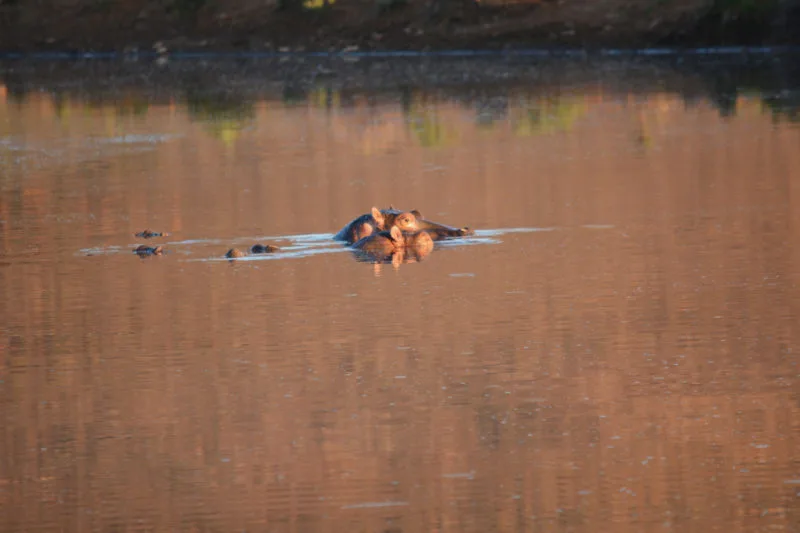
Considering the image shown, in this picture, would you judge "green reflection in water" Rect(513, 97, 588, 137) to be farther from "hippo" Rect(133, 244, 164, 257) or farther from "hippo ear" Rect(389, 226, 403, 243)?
"hippo" Rect(133, 244, 164, 257)

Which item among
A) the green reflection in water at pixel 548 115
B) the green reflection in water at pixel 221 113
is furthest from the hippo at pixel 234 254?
the green reflection in water at pixel 221 113

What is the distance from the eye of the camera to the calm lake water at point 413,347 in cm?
891

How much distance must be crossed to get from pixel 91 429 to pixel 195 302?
3945 mm

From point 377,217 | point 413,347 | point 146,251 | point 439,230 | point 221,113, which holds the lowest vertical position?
point 413,347

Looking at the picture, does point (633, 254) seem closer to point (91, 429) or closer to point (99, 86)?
point (91, 429)

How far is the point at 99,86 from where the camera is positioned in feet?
150

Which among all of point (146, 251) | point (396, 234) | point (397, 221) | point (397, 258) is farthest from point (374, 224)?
point (146, 251)

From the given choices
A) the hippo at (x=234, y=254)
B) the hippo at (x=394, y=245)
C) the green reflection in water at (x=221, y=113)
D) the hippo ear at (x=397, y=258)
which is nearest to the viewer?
the hippo ear at (x=397, y=258)

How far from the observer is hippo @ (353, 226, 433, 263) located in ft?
54.9

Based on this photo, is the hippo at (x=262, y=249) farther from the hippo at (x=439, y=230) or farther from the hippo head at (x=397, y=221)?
the hippo at (x=439, y=230)

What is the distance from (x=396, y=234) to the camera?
1716 centimetres

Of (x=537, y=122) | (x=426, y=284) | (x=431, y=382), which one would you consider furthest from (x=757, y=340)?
(x=537, y=122)

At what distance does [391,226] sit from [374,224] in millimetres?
153

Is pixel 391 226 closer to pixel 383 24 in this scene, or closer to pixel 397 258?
pixel 397 258
